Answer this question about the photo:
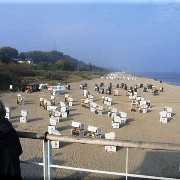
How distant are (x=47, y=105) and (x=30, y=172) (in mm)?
16564

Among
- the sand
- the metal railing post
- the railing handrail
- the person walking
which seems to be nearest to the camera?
the person walking

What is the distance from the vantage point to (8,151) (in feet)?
9.38

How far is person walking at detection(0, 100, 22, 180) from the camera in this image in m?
2.81

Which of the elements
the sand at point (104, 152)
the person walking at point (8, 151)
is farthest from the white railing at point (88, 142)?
the sand at point (104, 152)

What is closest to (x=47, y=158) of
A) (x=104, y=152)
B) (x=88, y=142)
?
(x=88, y=142)

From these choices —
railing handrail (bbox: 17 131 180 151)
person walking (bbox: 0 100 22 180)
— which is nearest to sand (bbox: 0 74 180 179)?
railing handrail (bbox: 17 131 180 151)

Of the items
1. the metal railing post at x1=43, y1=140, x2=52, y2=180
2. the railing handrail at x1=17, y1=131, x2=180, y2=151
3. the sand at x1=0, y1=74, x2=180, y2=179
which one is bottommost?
the sand at x1=0, y1=74, x2=180, y2=179

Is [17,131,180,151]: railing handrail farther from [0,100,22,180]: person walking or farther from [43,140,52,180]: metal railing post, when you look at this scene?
[0,100,22,180]: person walking

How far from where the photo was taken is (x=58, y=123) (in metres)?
20.5

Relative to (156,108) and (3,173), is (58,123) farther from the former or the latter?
(3,173)

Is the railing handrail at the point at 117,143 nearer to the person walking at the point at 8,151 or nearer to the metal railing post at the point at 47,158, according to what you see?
the metal railing post at the point at 47,158

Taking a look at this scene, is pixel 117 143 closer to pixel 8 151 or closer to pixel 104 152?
pixel 8 151

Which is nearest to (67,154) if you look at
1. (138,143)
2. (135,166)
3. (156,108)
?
(135,166)

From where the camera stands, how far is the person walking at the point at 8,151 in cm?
281
